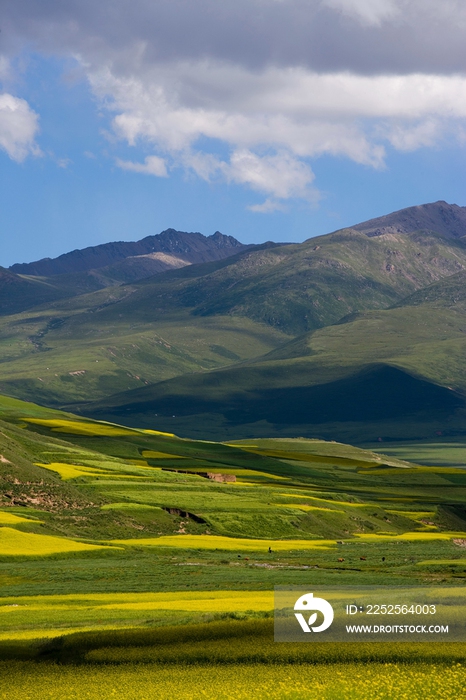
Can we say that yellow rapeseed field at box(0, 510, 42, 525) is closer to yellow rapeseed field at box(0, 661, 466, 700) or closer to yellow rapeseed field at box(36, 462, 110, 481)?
yellow rapeseed field at box(36, 462, 110, 481)

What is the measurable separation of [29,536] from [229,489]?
44010 mm

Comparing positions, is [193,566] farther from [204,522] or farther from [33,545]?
[204,522]

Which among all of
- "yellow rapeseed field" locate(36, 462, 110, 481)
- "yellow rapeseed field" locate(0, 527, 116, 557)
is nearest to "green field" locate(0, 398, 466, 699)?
"yellow rapeseed field" locate(0, 527, 116, 557)

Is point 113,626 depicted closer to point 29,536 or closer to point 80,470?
point 29,536

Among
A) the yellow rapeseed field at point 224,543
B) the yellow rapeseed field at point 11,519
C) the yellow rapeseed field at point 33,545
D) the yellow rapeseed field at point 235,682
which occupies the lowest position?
the yellow rapeseed field at point 224,543

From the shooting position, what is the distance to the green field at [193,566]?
3091cm

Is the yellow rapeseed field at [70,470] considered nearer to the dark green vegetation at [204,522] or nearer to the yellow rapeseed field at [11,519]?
the dark green vegetation at [204,522]

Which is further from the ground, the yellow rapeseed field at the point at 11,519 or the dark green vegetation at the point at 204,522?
the yellow rapeseed field at the point at 11,519

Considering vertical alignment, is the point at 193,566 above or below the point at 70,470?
below

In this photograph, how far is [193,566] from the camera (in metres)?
65.4

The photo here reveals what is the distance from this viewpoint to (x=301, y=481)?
495 ft

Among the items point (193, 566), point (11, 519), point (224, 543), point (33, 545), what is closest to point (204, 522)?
point (224, 543)

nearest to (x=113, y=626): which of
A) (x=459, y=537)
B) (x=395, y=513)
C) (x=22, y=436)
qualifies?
(x=459, y=537)

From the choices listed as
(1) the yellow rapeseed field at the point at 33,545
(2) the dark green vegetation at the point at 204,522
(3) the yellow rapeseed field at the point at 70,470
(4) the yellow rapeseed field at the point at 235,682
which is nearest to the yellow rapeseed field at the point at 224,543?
(2) the dark green vegetation at the point at 204,522
